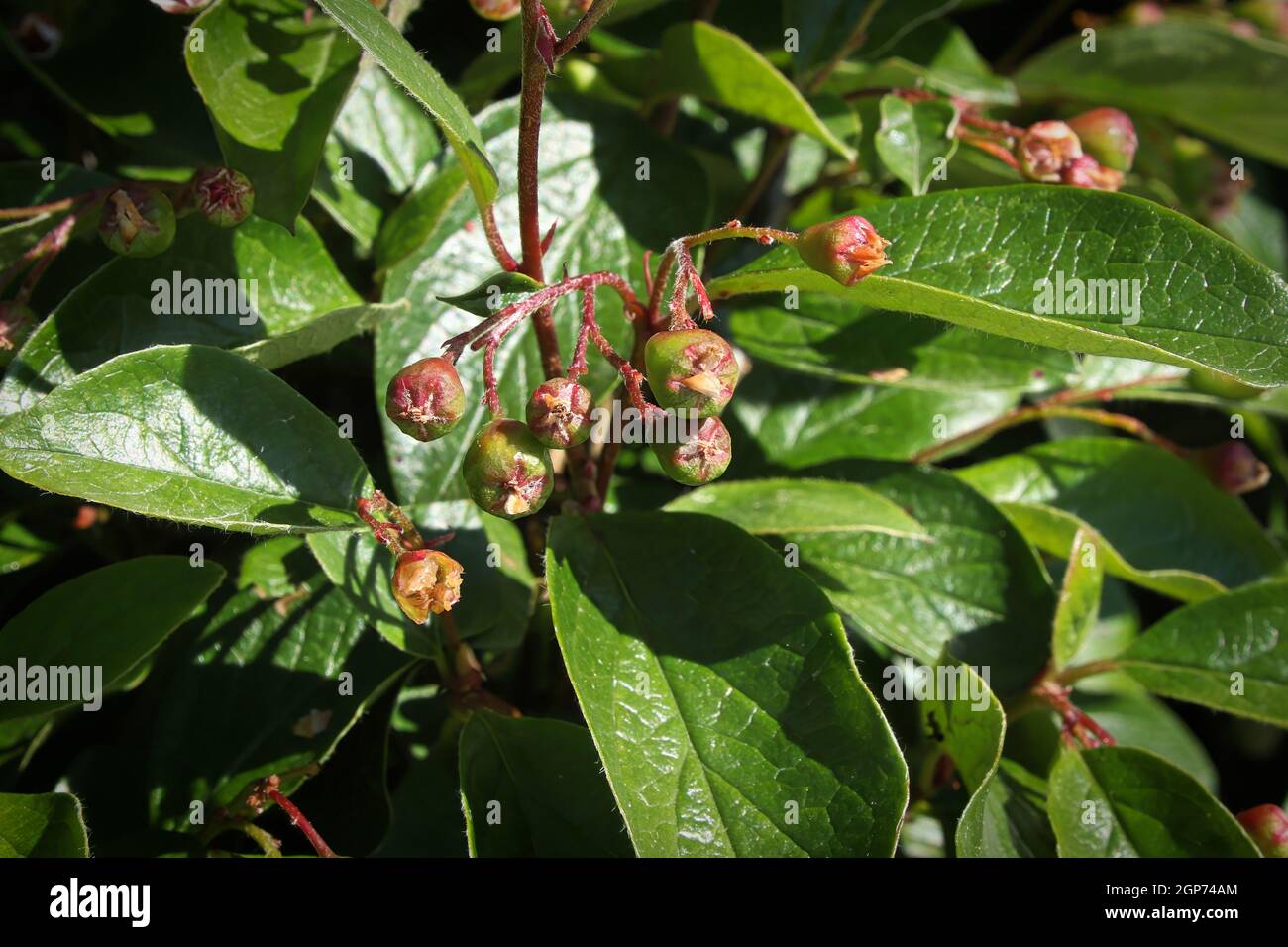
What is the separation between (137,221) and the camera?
1569 mm

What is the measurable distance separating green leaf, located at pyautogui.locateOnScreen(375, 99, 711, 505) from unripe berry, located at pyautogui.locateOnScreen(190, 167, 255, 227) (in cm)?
27

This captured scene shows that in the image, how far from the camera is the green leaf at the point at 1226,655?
1.89 metres

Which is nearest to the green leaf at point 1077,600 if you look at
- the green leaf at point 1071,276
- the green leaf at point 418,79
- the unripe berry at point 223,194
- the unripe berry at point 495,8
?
the green leaf at point 1071,276

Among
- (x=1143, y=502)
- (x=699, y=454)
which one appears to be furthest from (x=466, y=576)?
(x=1143, y=502)

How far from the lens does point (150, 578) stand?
5.25 feet

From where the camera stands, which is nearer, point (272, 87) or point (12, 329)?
point (12, 329)

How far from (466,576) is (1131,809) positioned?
1.16 metres

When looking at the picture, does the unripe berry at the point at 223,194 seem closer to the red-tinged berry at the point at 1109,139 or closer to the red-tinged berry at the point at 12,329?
the red-tinged berry at the point at 12,329

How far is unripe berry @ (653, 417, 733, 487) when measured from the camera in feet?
4.50

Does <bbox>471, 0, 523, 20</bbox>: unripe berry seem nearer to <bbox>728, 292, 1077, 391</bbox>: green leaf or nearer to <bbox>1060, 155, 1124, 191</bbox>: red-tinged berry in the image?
<bbox>728, 292, 1077, 391</bbox>: green leaf

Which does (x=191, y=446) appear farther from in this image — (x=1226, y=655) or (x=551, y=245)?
Answer: (x=1226, y=655)

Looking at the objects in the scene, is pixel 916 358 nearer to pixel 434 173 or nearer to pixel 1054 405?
pixel 1054 405

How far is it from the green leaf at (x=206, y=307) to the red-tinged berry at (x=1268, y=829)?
1636 mm
